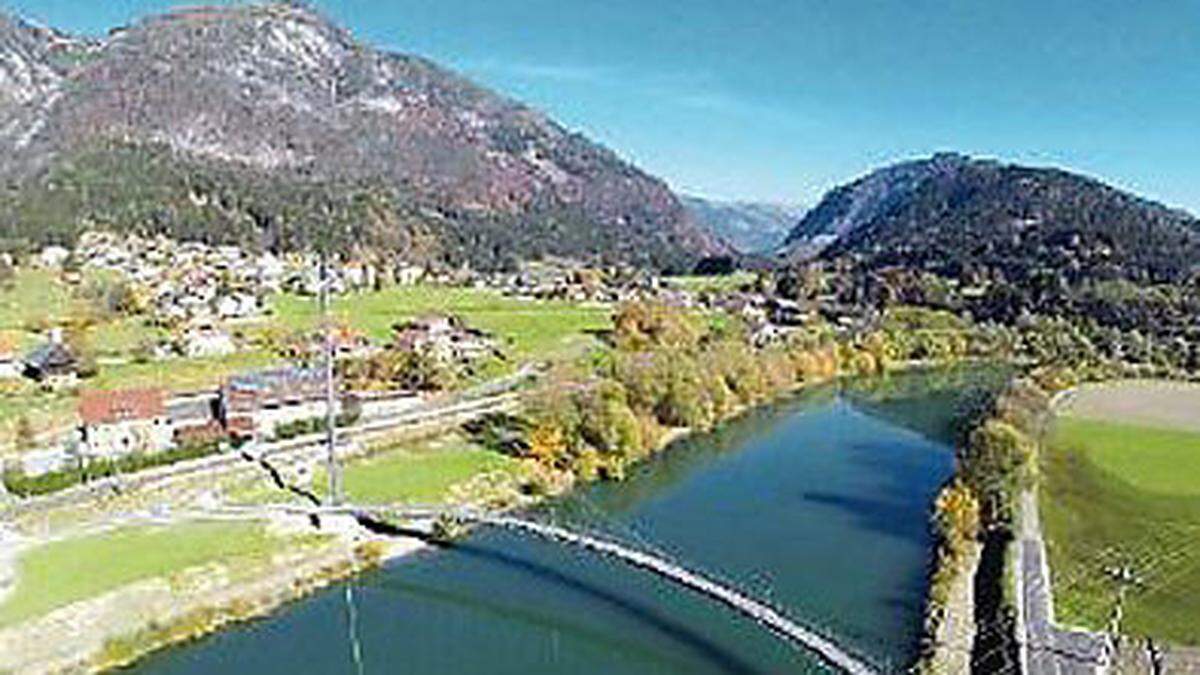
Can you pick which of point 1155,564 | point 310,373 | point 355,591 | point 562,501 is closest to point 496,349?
point 310,373

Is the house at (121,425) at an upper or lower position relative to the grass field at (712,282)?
lower

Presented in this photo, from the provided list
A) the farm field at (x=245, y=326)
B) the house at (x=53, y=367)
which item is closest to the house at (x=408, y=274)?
the farm field at (x=245, y=326)

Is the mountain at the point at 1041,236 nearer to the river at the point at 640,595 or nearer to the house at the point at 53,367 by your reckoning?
the river at the point at 640,595

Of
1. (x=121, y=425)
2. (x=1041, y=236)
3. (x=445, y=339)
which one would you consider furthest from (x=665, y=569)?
(x=1041, y=236)

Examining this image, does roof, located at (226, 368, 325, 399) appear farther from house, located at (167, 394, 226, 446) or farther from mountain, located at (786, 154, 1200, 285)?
mountain, located at (786, 154, 1200, 285)

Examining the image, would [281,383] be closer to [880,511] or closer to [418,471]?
[418,471]
